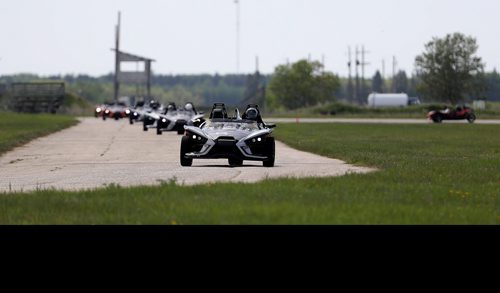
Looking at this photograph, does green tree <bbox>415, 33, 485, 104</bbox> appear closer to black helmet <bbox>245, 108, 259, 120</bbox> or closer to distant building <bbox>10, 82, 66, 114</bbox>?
distant building <bbox>10, 82, 66, 114</bbox>

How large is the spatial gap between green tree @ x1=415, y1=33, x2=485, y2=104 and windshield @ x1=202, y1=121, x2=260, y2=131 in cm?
12817

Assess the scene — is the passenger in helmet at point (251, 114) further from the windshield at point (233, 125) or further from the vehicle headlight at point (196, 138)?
the vehicle headlight at point (196, 138)

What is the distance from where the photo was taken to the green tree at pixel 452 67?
158m

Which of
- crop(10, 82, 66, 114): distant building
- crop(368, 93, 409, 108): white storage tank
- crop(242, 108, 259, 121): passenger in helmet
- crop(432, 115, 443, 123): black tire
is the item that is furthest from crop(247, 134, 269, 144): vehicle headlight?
crop(368, 93, 409, 108): white storage tank

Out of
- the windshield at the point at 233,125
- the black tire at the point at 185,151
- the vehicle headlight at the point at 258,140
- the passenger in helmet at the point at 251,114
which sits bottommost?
the black tire at the point at 185,151

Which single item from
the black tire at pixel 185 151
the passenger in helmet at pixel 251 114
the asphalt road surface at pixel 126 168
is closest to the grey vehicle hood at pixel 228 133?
the black tire at pixel 185 151

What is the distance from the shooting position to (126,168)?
99.1 feet

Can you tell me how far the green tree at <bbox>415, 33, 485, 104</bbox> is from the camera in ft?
518

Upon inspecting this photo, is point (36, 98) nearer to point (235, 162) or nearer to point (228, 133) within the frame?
point (235, 162)

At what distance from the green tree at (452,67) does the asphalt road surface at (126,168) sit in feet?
377

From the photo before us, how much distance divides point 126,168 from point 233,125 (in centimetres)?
318
